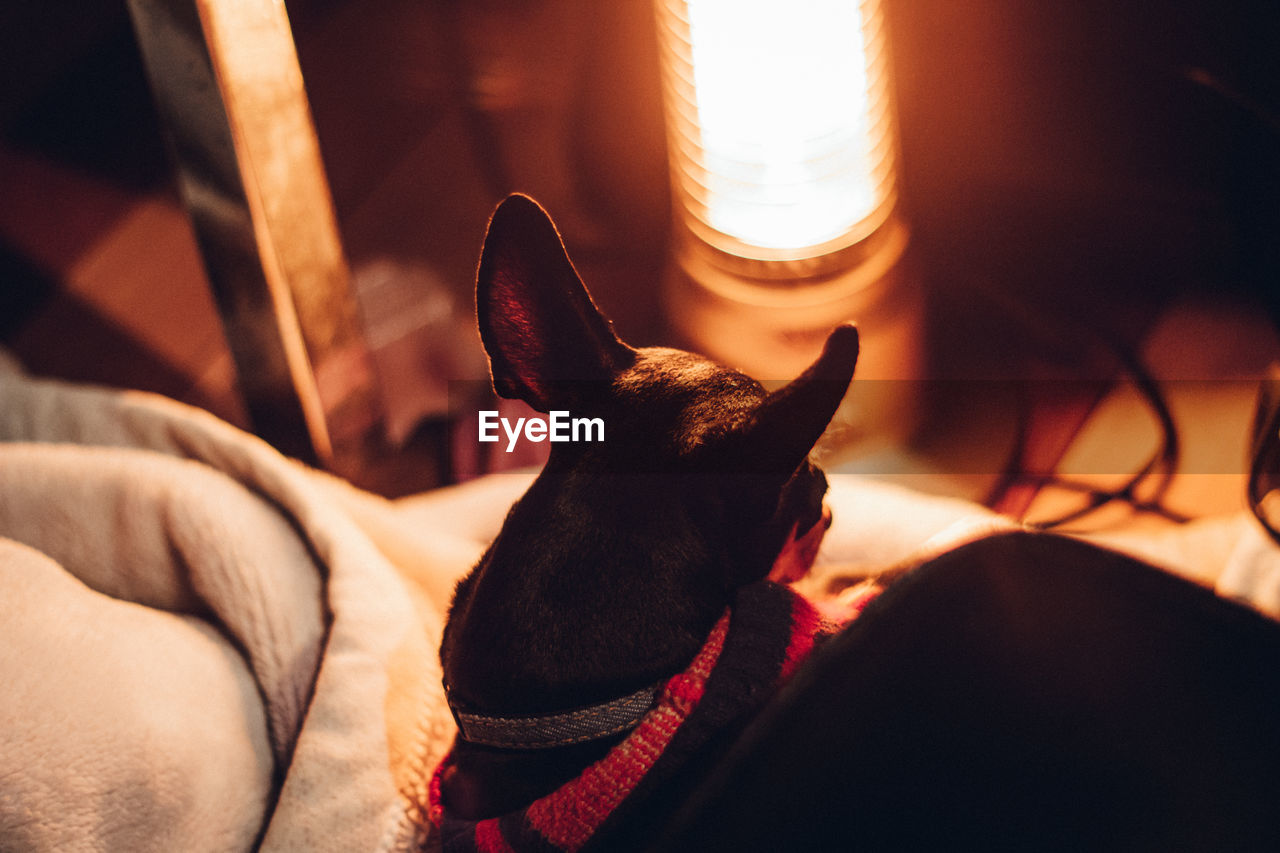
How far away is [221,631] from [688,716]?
0.34 metres

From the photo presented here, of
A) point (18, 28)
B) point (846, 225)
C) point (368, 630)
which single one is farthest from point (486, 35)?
point (368, 630)

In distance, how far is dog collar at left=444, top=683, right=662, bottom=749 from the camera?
358mm

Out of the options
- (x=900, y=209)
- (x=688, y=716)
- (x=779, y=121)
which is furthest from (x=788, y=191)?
(x=688, y=716)

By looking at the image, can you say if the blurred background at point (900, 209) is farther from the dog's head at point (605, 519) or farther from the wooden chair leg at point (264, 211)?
the dog's head at point (605, 519)

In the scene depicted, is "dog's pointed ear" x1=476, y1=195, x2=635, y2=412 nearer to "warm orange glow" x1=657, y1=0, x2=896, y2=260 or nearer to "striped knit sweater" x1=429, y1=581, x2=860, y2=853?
"striped knit sweater" x1=429, y1=581, x2=860, y2=853

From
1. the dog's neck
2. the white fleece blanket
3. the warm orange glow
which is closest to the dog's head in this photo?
the dog's neck

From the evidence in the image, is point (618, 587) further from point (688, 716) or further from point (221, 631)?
point (221, 631)

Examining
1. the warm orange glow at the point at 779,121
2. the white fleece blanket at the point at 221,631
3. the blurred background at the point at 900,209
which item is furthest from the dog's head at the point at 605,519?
the warm orange glow at the point at 779,121

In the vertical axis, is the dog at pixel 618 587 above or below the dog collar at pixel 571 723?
above

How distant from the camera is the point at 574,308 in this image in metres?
0.33

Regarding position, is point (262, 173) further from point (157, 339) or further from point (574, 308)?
point (157, 339)

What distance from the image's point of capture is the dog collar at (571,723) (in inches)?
14.1

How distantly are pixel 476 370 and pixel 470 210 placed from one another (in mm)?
329

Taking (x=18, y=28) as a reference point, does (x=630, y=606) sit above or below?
below
